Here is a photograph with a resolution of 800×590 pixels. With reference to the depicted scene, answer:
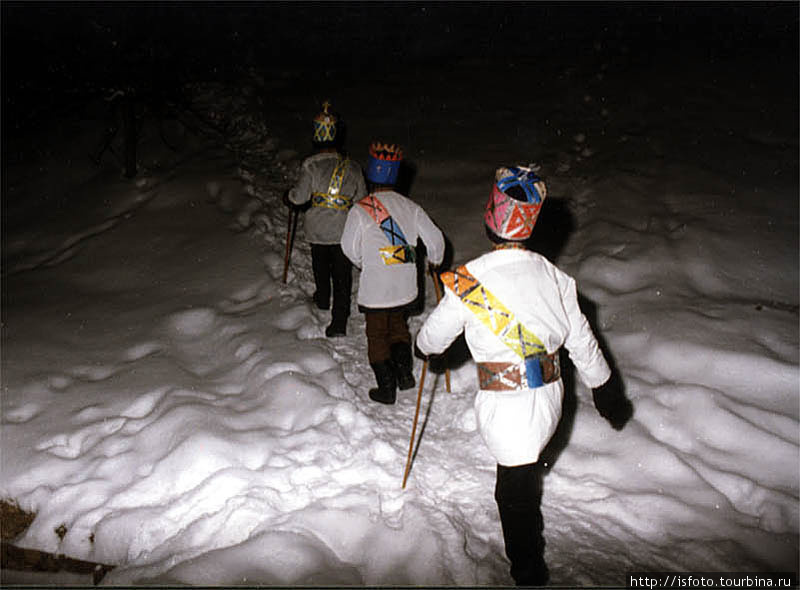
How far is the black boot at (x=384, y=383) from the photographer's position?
149 inches

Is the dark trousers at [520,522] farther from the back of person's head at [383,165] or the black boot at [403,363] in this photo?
the back of person's head at [383,165]

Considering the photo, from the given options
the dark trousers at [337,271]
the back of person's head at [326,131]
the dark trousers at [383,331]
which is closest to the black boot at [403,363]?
the dark trousers at [383,331]

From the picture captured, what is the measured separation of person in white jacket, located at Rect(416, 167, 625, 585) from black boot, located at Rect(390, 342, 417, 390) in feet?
4.80

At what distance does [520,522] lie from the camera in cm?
242

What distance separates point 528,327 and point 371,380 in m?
2.18

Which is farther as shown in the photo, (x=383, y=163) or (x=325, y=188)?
(x=325, y=188)

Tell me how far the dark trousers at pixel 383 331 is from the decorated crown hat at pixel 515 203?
156cm

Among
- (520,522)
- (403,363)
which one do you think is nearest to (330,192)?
(403,363)

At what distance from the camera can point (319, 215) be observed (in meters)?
4.39

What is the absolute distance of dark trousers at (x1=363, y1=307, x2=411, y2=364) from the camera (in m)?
3.72

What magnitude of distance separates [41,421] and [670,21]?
64.2ft

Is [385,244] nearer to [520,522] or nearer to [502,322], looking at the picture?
[502,322]

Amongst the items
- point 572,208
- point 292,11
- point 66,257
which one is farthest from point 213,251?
point 292,11

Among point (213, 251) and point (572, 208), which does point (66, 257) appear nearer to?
point (213, 251)
